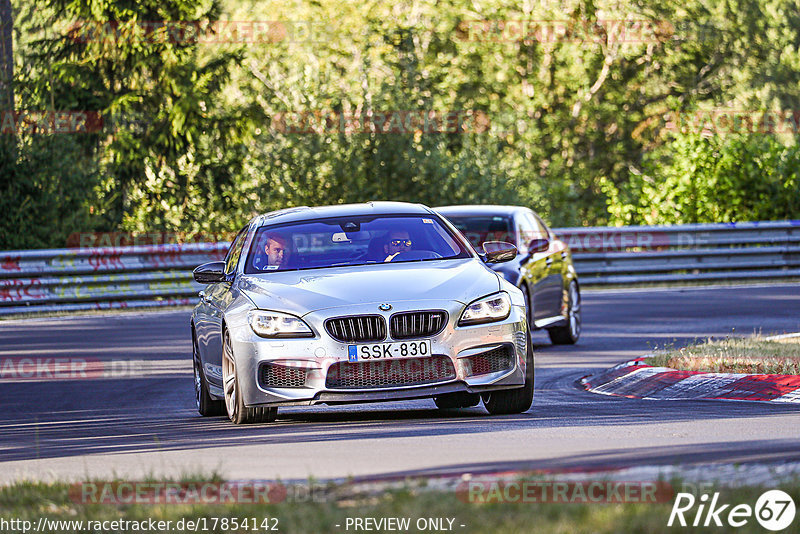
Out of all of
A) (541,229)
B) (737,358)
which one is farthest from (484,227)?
(737,358)

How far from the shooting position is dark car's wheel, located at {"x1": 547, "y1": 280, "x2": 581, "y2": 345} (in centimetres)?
1767

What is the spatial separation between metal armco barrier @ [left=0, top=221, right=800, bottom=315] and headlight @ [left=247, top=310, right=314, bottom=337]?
48.4 ft

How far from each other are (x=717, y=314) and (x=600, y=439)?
41.9 ft

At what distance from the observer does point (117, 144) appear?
38188mm

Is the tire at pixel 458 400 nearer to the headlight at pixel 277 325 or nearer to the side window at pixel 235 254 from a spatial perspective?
the headlight at pixel 277 325

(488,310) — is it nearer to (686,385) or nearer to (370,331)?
(370,331)

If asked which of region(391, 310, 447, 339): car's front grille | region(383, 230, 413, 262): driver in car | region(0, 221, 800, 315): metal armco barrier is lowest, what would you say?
region(0, 221, 800, 315): metal armco barrier

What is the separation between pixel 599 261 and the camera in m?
28.2

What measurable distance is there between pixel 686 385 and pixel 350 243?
9.47 ft

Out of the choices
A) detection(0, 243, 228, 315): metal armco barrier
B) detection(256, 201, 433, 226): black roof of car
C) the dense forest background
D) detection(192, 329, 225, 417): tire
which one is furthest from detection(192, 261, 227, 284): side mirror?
the dense forest background
